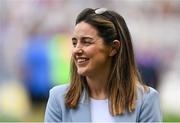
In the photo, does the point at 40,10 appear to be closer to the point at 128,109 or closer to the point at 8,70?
the point at 8,70

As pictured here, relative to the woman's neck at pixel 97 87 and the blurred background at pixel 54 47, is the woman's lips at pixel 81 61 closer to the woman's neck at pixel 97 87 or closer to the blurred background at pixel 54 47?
the woman's neck at pixel 97 87

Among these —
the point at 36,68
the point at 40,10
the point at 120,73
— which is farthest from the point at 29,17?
the point at 120,73

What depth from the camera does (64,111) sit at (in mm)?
3078

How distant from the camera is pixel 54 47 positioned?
25.6ft

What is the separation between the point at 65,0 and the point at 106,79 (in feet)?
16.6

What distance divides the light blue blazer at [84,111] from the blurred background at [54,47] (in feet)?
14.8

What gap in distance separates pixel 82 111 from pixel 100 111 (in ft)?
0.32

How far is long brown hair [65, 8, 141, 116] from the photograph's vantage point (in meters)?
3.08

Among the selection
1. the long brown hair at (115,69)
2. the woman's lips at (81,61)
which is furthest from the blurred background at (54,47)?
the woman's lips at (81,61)

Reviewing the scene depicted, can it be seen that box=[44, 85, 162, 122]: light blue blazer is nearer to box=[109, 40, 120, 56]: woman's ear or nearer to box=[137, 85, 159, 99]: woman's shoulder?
box=[137, 85, 159, 99]: woman's shoulder

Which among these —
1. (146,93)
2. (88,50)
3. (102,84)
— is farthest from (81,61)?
(146,93)

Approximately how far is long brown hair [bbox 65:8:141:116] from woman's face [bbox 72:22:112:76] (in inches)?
1.4

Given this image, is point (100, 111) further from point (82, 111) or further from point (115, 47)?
point (115, 47)

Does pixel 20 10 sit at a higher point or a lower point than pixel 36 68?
higher
